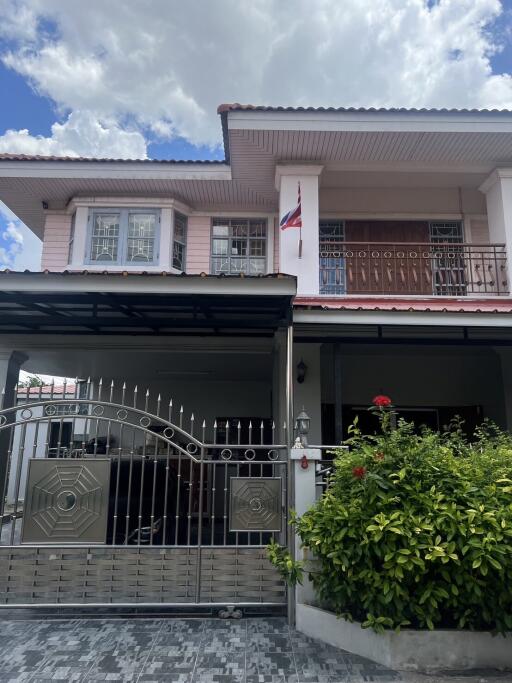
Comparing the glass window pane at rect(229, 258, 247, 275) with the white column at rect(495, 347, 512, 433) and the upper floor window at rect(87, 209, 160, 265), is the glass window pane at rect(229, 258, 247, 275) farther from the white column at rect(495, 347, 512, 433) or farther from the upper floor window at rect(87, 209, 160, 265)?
the white column at rect(495, 347, 512, 433)

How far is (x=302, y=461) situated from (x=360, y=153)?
6.09 meters

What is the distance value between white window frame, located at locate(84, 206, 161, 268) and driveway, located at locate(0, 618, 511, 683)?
6.30 meters

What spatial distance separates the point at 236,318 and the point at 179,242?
3.48 m

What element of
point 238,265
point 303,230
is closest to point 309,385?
point 303,230

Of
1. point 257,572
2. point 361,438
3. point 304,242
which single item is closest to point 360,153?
point 304,242

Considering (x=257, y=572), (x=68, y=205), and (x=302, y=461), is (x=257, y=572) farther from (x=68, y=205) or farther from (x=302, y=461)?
(x=68, y=205)

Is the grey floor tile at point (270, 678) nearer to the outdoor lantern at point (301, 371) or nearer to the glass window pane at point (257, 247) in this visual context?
the outdoor lantern at point (301, 371)

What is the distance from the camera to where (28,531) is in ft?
14.1

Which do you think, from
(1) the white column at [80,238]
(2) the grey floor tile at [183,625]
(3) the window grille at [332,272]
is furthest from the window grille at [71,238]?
(2) the grey floor tile at [183,625]

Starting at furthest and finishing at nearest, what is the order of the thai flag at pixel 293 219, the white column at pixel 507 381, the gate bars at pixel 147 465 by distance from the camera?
the white column at pixel 507 381
the thai flag at pixel 293 219
the gate bars at pixel 147 465

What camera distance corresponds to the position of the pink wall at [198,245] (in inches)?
360

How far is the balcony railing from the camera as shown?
309 inches

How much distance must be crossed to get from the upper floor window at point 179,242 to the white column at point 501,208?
601 centimetres

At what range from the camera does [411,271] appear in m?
8.88
